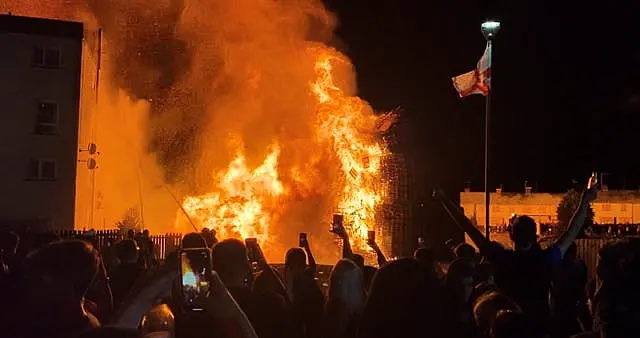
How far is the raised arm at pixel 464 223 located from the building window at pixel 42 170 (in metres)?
27.0

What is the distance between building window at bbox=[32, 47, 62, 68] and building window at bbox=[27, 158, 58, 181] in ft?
13.5

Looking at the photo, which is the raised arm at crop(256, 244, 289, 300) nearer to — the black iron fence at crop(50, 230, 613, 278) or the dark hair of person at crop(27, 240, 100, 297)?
the dark hair of person at crop(27, 240, 100, 297)

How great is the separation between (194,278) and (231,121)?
33.4 metres

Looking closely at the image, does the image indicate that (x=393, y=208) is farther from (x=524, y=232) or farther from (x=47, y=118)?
(x=524, y=232)

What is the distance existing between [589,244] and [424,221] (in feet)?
61.1

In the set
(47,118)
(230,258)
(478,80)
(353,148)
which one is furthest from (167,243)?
(230,258)

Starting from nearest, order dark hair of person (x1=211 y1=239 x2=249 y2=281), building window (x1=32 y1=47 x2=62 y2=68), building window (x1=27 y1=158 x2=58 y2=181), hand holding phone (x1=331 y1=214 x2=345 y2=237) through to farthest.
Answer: dark hair of person (x1=211 y1=239 x2=249 y2=281), hand holding phone (x1=331 y1=214 x2=345 y2=237), building window (x1=27 y1=158 x2=58 y2=181), building window (x1=32 y1=47 x2=62 y2=68)

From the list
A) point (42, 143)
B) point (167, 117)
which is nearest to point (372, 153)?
point (167, 117)

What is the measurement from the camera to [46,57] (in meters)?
30.4

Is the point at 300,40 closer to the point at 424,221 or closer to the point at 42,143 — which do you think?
the point at 424,221

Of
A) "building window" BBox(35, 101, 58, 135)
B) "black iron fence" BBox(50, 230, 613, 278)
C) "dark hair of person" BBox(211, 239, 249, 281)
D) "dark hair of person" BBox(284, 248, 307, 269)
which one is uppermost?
"building window" BBox(35, 101, 58, 135)

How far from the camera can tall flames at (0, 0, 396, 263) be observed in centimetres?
3472

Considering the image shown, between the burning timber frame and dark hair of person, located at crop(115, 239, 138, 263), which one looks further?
the burning timber frame

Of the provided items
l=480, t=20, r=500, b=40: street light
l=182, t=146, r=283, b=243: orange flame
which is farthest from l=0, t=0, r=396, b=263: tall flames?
l=480, t=20, r=500, b=40: street light
